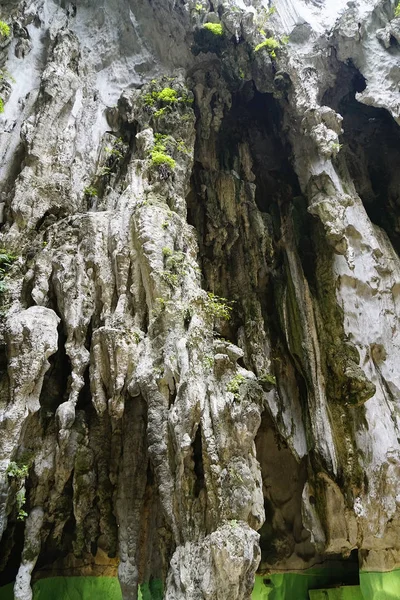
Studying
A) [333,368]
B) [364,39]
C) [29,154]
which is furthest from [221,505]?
[364,39]

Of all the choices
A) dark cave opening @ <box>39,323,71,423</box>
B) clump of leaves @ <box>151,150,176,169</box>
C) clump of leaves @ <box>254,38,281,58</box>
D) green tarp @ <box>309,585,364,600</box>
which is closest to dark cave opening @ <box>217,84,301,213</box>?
clump of leaves @ <box>254,38,281,58</box>

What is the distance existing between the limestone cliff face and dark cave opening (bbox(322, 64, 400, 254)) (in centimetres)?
5

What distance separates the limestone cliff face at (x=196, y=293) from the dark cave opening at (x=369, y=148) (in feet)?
0.18

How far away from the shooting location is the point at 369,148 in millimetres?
11406

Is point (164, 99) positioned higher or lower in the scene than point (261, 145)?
lower

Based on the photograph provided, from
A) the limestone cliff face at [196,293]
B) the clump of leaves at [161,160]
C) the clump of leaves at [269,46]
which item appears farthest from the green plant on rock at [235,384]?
the clump of leaves at [269,46]

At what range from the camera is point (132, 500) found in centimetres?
614

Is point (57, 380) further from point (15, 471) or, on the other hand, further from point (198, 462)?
point (198, 462)

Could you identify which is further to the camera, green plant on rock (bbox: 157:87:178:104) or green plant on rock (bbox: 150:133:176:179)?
green plant on rock (bbox: 157:87:178:104)

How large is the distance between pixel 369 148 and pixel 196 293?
25.8 ft

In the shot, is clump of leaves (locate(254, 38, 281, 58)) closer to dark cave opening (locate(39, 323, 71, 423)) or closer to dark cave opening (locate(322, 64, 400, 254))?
dark cave opening (locate(322, 64, 400, 254))

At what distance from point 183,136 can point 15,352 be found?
5.63 metres

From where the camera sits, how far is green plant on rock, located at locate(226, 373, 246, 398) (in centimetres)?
548

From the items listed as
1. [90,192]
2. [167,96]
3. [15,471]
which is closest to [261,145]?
[167,96]
